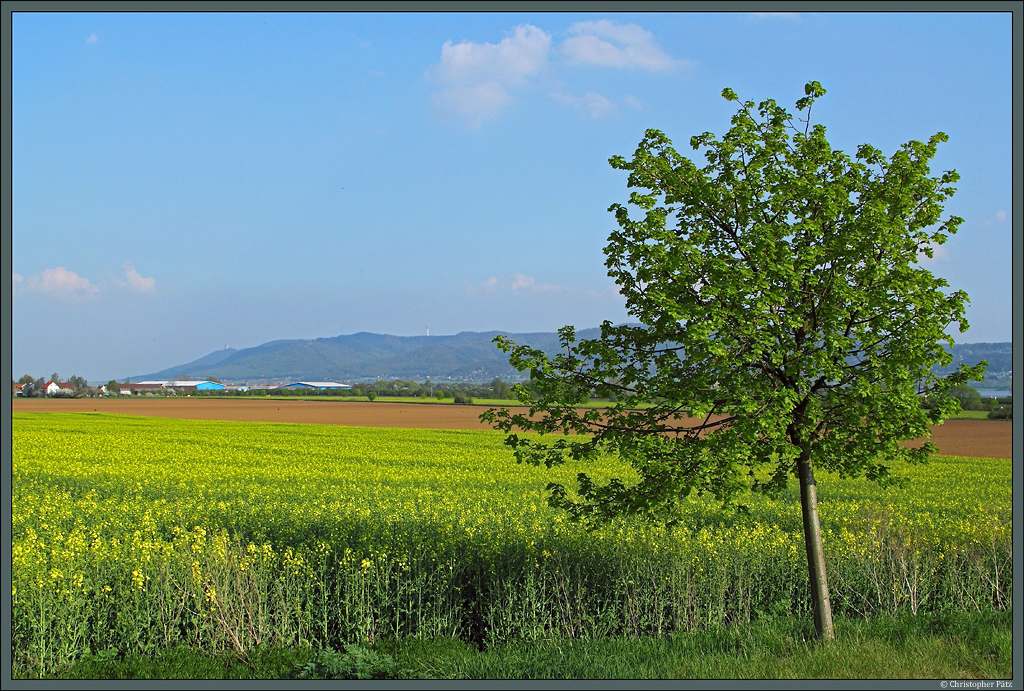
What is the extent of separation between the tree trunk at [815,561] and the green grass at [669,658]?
0.88ft

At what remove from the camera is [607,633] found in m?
11.4

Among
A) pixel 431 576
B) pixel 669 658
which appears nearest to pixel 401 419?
pixel 431 576

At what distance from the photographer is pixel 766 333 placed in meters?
8.90

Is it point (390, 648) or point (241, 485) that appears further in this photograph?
point (241, 485)

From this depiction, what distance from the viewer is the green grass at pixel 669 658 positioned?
27.7 feet

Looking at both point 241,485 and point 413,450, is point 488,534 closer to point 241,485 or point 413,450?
point 241,485

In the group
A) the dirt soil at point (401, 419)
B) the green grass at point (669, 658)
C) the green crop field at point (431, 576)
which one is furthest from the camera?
the dirt soil at point (401, 419)

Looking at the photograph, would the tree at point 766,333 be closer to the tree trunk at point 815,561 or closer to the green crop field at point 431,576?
the tree trunk at point 815,561

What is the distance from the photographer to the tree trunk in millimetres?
9773

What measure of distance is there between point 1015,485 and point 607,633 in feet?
20.1

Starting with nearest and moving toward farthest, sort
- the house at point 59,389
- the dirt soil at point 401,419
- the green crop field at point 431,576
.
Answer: the green crop field at point 431,576 → the dirt soil at point 401,419 → the house at point 59,389

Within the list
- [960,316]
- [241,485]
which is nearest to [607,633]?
[960,316]

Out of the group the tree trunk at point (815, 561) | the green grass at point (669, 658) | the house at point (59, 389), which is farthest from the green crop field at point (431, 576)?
the house at point (59, 389)

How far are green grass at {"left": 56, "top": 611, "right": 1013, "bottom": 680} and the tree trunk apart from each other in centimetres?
27
